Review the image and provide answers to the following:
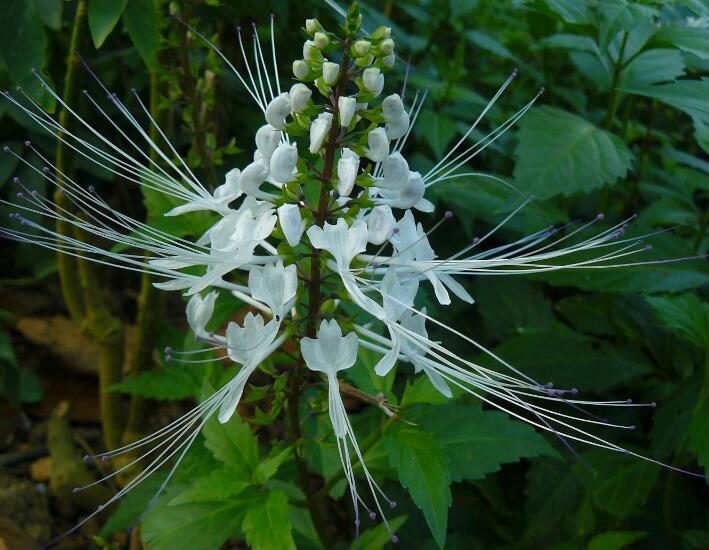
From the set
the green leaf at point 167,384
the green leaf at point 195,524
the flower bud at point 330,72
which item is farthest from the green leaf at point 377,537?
the flower bud at point 330,72

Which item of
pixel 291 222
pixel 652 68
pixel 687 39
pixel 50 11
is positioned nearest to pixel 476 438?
pixel 291 222

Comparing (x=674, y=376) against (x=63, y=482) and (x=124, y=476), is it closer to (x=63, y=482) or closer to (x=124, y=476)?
(x=124, y=476)

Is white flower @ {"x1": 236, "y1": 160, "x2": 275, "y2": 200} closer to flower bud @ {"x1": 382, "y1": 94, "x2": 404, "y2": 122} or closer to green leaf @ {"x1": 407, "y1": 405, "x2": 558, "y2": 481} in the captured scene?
flower bud @ {"x1": 382, "y1": 94, "x2": 404, "y2": 122}

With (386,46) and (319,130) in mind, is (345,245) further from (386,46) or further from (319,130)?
(386,46)

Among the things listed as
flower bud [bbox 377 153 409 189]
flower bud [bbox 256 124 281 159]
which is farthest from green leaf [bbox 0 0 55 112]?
flower bud [bbox 377 153 409 189]

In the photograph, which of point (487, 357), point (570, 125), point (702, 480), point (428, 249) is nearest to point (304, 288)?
point (428, 249)

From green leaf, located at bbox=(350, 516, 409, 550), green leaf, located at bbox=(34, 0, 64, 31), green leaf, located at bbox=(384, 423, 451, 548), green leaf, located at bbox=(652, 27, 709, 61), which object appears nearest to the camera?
green leaf, located at bbox=(384, 423, 451, 548)
